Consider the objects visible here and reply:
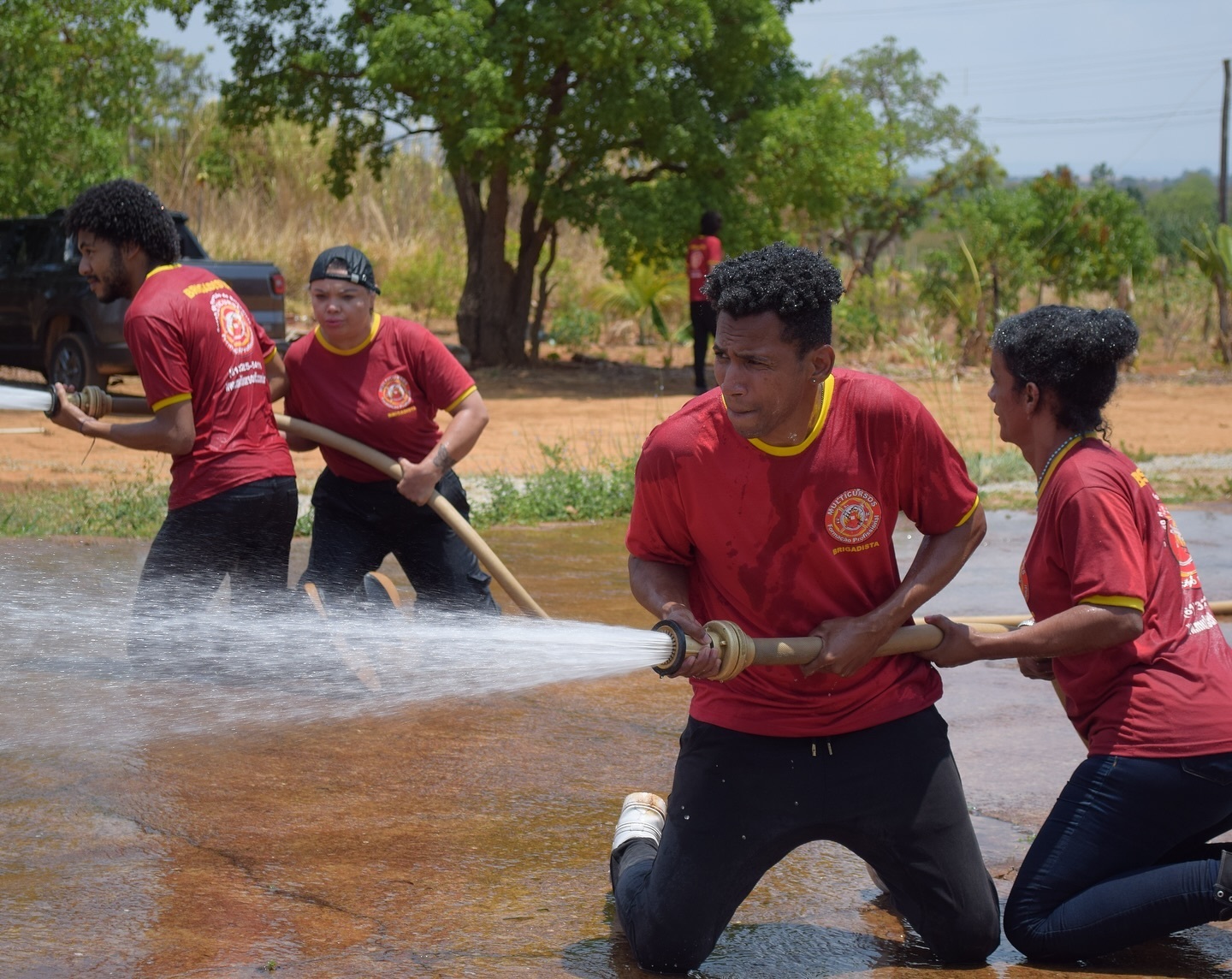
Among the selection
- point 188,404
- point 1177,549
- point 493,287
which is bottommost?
point 1177,549

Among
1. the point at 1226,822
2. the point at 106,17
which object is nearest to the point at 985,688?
the point at 1226,822

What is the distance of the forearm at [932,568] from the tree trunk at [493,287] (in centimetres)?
1594

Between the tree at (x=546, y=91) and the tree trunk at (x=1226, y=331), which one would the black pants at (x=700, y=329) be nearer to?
the tree at (x=546, y=91)

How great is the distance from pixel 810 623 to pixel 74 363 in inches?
468

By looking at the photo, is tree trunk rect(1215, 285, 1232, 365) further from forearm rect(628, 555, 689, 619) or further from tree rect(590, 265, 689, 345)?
forearm rect(628, 555, 689, 619)

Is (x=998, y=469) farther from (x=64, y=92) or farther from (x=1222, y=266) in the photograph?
(x=1222, y=266)

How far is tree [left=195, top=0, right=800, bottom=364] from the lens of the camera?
1554 centimetres

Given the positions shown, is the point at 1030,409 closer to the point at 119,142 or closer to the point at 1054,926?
the point at 1054,926

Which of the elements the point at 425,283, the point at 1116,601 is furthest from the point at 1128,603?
the point at 425,283

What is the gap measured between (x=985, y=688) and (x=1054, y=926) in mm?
2420

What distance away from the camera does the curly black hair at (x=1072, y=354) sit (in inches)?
131

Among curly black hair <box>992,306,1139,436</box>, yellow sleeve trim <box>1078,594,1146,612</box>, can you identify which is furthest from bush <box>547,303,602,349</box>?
yellow sleeve trim <box>1078,594,1146,612</box>

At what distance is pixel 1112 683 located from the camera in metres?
3.25

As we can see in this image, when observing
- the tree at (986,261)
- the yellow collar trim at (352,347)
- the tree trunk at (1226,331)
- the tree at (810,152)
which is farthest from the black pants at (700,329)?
the yellow collar trim at (352,347)
